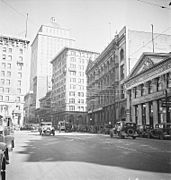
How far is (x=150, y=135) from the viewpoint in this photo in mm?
30766

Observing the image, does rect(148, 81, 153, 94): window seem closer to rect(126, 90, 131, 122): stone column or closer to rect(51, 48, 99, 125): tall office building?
rect(126, 90, 131, 122): stone column

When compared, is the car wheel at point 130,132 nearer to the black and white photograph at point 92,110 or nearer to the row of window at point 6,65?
the black and white photograph at point 92,110

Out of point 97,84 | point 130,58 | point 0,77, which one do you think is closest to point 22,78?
point 0,77

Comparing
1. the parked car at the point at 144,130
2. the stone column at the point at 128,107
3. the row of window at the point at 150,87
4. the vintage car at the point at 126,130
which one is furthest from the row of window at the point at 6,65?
the vintage car at the point at 126,130

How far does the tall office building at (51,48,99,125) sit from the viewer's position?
291 feet

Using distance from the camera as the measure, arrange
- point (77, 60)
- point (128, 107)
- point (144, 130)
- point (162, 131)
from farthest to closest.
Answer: point (77, 60) < point (128, 107) < point (144, 130) < point (162, 131)

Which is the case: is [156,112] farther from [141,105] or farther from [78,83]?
[78,83]

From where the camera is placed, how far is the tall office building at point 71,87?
291ft

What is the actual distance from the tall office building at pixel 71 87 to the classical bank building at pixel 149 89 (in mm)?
44568

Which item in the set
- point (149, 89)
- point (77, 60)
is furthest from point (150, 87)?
point (77, 60)

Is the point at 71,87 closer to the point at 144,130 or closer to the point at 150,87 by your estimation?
the point at 150,87

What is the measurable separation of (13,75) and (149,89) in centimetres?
6092

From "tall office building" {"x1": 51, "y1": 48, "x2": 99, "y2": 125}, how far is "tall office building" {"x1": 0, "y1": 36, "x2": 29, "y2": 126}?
14765mm

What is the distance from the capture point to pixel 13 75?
87938mm
